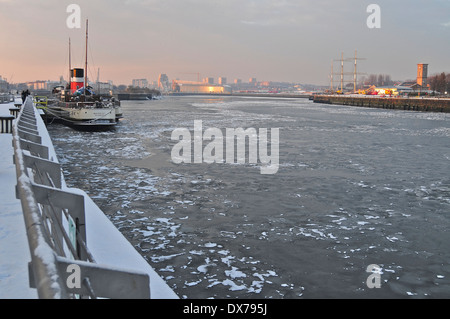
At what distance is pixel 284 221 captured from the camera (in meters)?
10.4

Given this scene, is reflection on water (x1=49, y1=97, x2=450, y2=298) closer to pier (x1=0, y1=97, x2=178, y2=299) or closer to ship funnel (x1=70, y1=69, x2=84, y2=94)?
pier (x1=0, y1=97, x2=178, y2=299)

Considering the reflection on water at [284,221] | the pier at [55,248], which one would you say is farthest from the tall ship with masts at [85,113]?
the pier at [55,248]

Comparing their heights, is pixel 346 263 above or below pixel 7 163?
below

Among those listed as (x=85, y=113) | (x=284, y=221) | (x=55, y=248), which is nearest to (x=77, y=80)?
(x=85, y=113)

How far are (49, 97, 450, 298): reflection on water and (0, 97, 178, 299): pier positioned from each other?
4.15 ft

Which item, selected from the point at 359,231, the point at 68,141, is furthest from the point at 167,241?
the point at 68,141

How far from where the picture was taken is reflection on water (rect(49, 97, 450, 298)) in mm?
7098

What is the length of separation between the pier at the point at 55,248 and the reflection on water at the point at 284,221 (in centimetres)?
126

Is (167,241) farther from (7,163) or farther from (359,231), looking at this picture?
(7,163)

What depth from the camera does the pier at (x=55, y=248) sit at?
7.10ft

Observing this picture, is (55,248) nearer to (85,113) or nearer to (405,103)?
(85,113)

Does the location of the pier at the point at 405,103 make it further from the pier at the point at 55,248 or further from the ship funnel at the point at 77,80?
the pier at the point at 55,248

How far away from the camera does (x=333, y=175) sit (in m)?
16.1
